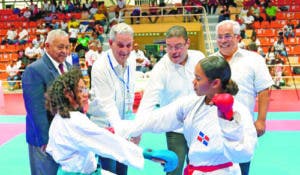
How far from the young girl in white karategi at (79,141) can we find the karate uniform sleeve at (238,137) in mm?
442

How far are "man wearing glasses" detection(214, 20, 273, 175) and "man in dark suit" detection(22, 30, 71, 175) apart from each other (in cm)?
144

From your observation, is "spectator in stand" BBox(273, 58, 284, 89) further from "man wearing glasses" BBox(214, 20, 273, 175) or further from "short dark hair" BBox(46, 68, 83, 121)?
"short dark hair" BBox(46, 68, 83, 121)

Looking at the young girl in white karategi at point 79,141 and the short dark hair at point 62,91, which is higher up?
the short dark hair at point 62,91

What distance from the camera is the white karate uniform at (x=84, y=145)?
2715 mm

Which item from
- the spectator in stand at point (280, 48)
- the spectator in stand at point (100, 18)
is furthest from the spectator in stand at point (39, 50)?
the spectator in stand at point (280, 48)

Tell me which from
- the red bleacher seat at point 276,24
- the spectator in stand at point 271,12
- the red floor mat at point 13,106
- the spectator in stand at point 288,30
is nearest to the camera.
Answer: the red floor mat at point 13,106

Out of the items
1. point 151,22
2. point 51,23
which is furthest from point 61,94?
point 51,23

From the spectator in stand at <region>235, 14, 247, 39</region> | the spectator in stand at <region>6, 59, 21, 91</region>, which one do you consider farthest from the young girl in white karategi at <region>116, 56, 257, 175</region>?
the spectator in stand at <region>235, 14, 247, 39</region>

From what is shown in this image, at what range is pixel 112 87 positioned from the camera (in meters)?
3.91

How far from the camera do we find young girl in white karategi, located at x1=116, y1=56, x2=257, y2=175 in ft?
7.89

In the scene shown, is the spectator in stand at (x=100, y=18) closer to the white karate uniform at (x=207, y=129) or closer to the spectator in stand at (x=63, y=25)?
the spectator in stand at (x=63, y=25)

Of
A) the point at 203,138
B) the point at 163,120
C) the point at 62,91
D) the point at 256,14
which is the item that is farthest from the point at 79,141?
the point at 256,14

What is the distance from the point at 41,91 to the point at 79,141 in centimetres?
106

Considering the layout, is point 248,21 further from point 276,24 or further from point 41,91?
point 41,91
